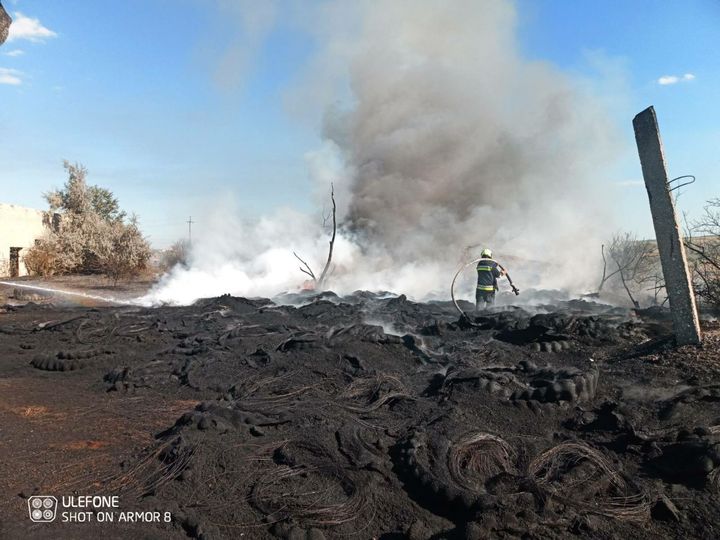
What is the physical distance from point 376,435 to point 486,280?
28.5 ft

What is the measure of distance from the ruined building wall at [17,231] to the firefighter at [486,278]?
910 inches

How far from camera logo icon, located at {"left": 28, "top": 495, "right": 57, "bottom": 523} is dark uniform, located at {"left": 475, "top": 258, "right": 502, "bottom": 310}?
10.7 metres

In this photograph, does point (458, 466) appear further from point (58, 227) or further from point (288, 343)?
point (58, 227)

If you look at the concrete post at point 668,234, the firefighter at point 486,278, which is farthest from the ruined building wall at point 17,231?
the concrete post at point 668,234

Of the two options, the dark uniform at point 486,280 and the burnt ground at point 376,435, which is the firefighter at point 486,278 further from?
the burnt ground at point 376,435

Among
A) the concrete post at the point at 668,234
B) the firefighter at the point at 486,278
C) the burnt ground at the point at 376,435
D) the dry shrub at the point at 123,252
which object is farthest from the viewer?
the dry shrub at the point at 123,252

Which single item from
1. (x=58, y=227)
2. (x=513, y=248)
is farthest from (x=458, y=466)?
(x=58, y=227)

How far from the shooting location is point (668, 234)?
7.51m

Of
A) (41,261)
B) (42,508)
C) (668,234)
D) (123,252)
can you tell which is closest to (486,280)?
(668,234)

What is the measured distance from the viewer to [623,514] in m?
3.64

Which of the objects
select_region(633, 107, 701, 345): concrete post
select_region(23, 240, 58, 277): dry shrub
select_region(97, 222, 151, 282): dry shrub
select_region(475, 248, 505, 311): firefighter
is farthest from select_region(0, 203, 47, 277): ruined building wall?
select_region(633, 107, 701, 345): concrete post

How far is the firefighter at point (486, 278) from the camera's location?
12969 millimetres

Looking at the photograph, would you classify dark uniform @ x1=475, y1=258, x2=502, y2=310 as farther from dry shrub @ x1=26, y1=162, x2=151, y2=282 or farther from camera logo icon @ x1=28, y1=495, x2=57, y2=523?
dry shrub @ x1=26, y1=162, x2=151, y2=282

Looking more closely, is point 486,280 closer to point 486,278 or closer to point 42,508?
point 486,278
